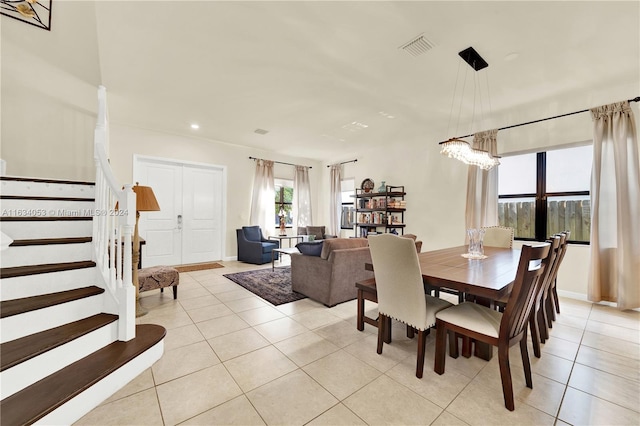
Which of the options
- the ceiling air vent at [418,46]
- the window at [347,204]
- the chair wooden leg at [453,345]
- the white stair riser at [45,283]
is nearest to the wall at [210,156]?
the window at [347,204]

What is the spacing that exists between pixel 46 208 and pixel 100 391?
197 centimetres

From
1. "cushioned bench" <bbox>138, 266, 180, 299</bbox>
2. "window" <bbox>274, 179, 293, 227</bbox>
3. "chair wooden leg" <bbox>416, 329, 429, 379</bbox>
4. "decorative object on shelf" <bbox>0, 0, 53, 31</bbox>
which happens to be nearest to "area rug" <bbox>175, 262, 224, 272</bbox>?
"cushioned bench" <bbox>138, 266, 180, 299</bbox>

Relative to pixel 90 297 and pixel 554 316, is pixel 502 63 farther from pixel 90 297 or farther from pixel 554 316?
pixel 90 297

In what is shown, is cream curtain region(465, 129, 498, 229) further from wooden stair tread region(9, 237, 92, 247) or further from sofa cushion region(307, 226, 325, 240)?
wooden stair tread region(9, 237, 92, 247)

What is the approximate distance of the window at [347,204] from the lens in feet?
23.3

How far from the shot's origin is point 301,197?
7293mm

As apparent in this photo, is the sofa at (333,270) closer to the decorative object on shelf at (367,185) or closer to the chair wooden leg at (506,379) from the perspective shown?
the chair wooden leg at (506,379)

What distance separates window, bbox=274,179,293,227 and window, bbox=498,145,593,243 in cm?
490

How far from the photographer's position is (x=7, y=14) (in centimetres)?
286

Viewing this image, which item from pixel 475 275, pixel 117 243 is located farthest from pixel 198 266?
pixel 475 275

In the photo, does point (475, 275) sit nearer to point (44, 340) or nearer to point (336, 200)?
point (44, 340)

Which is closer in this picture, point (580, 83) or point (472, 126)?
point (580, 83)

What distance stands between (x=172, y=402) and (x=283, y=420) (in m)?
0.70

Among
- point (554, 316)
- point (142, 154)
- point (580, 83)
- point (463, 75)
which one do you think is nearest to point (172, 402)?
point (554, 316)
